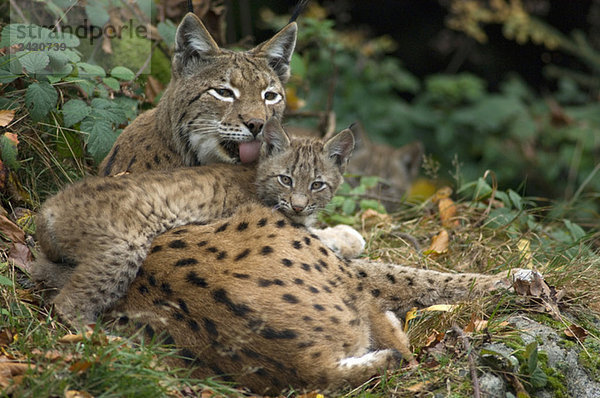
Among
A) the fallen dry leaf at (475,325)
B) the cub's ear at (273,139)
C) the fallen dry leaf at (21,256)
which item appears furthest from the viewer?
the cub's ear at (273,139)

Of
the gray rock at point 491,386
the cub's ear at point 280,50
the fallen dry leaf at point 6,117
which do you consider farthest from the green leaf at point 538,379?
the fallen dry leaf at point 6,117

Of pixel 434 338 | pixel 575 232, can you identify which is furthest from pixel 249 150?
pixel 575 232

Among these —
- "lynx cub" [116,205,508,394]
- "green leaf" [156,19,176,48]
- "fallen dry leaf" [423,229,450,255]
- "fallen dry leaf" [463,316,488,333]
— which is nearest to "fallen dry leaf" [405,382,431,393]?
"lynx cub" [116,205,508,394]

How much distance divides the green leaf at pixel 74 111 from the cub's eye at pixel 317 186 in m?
1.67

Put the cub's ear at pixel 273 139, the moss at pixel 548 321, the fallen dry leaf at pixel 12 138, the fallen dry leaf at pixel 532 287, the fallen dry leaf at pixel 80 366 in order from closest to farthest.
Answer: the fallen dry leaf at pixel 80 366, the moss at pixel 548 321, the fallen dry leaf at pixel 532 287, the cub's ear at pixel 273 139, the fallen dry leaf at pixel 12 138

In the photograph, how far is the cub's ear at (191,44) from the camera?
5.15 metres

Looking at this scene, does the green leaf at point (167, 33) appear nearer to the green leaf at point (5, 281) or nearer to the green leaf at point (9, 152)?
the green leaf at point (9, 152)

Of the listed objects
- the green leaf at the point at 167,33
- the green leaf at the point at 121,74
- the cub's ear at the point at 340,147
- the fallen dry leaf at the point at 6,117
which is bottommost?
the cub's ear at the point at 340,147

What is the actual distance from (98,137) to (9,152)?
603mm

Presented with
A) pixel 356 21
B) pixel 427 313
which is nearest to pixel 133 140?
pixel 427 313

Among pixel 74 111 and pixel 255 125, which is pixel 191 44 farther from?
pixel 74 111

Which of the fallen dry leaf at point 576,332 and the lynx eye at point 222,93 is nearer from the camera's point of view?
the fallen dry leaf at point 576,332

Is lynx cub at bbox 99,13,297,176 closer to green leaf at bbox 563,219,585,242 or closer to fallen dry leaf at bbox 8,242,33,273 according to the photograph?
fallen dry leaf at bbox 8,242,33,273

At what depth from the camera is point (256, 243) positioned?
406 cm
